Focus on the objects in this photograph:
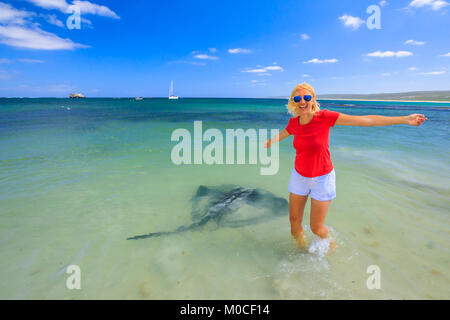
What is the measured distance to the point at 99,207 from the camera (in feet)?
15.8

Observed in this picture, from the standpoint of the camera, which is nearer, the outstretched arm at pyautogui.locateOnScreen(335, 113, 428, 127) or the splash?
the outstretched arm at pyautogui.locateOnScreen(335, 113, 428, 127)

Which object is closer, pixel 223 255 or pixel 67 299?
pixel 67 299

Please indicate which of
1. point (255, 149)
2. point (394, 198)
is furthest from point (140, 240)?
point (255, 149)

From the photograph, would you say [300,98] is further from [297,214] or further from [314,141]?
[297,214]

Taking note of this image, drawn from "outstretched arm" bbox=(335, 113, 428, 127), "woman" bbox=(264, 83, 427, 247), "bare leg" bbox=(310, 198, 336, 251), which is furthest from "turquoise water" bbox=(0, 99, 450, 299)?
"outstretched arm" bbox=(335, 113, 428, 127)

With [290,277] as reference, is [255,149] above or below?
above

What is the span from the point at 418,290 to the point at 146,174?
6.75 m

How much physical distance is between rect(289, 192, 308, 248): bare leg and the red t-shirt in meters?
0.43

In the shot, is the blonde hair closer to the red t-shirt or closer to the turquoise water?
the red t-shirt

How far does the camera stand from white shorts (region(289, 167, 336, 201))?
2832 mm

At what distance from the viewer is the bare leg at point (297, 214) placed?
314cm

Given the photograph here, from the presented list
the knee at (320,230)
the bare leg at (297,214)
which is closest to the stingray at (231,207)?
the bare leg at (297,214)
